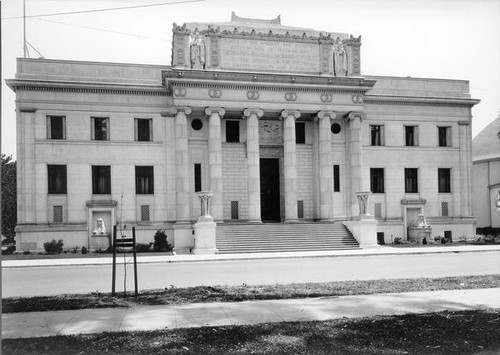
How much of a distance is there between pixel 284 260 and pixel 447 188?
2206cm

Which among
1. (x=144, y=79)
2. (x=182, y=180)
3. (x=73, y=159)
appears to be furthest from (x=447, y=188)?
(x=73, y=159)

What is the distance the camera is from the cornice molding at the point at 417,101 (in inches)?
1570

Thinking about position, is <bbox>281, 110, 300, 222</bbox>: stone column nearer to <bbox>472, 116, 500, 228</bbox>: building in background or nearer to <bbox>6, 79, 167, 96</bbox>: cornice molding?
<bbox>6, 79, 167, 96</bbox>: cornice molding

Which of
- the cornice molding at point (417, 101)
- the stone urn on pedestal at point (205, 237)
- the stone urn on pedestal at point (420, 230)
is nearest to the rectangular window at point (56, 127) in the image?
the stone urn on pedestal at point (205, 237)

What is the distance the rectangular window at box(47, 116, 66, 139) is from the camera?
35219mm

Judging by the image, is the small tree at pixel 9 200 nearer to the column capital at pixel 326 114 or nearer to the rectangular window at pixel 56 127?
the rectangular window at pixel 56 127

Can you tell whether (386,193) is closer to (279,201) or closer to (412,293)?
(279,201)

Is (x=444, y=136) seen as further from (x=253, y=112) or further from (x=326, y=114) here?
(x=253, y=112)

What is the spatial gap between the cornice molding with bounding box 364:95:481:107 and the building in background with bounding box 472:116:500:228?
1010cm

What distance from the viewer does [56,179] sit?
35.2 m

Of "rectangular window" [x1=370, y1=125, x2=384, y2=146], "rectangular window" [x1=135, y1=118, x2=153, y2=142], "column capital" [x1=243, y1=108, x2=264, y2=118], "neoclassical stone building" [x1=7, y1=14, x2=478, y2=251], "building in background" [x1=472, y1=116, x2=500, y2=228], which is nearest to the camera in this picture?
"neoclassical stone building" [x1=7, y1=14, x2=478, y2=251]

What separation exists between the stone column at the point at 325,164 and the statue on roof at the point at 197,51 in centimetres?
947

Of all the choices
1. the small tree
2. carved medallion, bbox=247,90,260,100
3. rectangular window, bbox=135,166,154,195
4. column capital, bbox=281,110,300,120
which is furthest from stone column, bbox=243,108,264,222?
the small tree

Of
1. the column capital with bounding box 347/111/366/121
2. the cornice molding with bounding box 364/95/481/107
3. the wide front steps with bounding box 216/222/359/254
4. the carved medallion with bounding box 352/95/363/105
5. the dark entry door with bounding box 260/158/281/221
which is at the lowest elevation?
the wide front steps with bounding box 216/222/359/254
